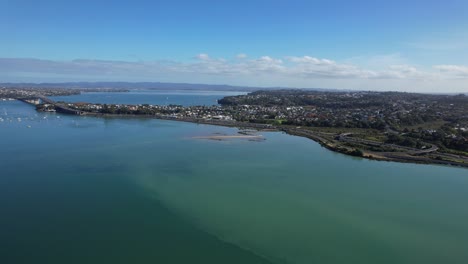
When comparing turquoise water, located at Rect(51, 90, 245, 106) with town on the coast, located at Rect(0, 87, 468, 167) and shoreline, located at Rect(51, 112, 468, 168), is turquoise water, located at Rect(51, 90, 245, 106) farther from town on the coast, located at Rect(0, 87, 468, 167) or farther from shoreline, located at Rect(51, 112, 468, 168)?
shoreline, located at Rect(51, 112, 468, 168)

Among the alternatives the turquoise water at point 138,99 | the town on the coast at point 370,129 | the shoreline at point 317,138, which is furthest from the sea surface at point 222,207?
the turquoise water at point 138,99

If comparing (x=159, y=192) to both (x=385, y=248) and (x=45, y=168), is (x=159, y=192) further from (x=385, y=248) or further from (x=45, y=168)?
(x=385, y=248)

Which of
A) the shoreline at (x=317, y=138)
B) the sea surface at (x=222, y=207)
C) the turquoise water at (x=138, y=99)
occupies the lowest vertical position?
the sea surface at (x=222, y=207)

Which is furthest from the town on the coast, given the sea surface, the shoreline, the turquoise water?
the turquoise water

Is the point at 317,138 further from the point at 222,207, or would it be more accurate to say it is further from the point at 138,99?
the point at 138,99

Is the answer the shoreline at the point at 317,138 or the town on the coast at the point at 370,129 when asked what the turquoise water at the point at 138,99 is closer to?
the town on the coast at the point at 370,129

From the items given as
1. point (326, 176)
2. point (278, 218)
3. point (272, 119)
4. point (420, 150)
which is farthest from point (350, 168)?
point (272, 119)

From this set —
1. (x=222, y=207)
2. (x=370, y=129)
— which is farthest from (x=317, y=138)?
(x=222, y=207)

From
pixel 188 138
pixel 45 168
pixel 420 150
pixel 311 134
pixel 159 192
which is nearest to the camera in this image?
pixel 159 192
